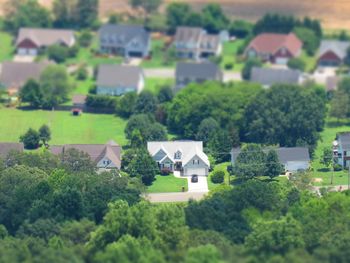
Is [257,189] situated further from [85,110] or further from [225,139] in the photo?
[85,110]

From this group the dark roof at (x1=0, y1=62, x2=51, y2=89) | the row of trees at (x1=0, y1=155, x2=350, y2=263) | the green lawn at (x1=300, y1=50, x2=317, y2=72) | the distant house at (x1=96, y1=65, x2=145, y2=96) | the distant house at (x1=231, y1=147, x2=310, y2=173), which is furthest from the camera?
the green lawn at (x1=300, y1=50, x2=317, y2=72)

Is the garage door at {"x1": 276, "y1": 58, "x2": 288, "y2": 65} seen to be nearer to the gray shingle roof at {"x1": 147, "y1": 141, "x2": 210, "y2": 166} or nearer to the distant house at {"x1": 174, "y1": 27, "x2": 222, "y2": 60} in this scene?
the distant house at {"x1": 174, "y1": 27, "x2": 222, "y2": 60}

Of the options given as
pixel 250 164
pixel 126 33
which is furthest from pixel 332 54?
pixel 250 164

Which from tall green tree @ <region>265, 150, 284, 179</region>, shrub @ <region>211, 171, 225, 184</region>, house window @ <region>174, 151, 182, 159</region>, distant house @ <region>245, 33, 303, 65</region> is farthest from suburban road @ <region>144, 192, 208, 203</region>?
distant house @ <region>245, 33, 303, 65</region>

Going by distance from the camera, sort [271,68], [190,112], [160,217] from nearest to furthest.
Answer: [160,217] < [190,112] < [271,68]

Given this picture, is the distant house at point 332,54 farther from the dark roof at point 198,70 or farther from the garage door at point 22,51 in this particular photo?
the garage door at point 22,51

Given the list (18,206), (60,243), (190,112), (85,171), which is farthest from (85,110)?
(60,243)
